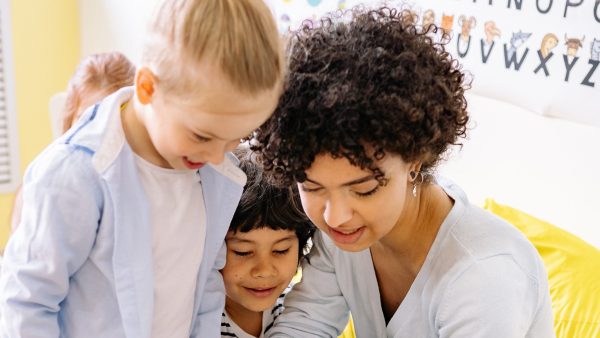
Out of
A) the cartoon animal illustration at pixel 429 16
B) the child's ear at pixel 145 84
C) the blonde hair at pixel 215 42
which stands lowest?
the cartoon animal illustration at pixel 429 16

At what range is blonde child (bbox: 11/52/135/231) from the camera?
6.00 ft

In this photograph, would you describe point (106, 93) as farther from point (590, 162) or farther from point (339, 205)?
point (590, 162)

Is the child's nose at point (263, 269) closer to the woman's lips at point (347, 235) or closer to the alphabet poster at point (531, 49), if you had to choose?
the woman's lips at point (347, 235)

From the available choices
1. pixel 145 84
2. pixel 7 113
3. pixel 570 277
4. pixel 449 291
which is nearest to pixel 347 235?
pixel 449 291

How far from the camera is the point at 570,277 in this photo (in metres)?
1.56

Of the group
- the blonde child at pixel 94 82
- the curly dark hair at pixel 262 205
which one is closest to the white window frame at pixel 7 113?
the blonde child at pixel 94 82

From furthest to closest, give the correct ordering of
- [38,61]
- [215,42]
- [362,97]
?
[38,61] < [362,97] < [215,42]

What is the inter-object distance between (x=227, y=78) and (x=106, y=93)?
3.57 feet

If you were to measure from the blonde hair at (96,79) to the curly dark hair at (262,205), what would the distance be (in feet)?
2.37

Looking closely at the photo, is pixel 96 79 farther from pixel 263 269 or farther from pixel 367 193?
pixel 367 193

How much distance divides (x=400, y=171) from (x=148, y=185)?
15.2 inches

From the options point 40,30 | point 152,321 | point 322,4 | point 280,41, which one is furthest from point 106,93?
point 40,30

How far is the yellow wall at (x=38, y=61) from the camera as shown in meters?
2.81

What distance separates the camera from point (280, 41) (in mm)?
915
